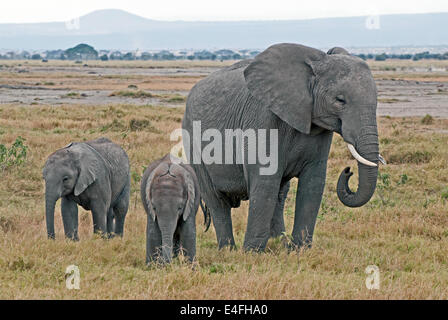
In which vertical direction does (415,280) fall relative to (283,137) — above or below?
below

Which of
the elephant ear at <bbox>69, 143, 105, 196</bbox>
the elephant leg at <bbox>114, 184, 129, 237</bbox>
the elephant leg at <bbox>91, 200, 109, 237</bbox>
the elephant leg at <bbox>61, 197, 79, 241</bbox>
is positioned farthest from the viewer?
the elephant leg at <bbox>114, 184, 129, 237</bbox>

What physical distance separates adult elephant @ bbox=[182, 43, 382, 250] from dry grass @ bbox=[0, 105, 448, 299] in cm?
67

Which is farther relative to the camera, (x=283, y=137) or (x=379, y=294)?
(x=283, y=137)

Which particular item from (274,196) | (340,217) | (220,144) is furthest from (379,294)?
(340,217)

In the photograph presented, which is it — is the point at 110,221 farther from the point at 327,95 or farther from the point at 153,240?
the point at 327,95

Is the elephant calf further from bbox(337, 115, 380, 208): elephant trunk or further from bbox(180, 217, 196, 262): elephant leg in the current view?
bbox(337, 115, 380, 208): elephant trunk

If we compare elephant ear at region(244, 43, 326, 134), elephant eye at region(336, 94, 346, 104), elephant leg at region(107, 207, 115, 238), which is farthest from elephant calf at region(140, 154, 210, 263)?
elephant leg at region(107, 207, 115, 238)

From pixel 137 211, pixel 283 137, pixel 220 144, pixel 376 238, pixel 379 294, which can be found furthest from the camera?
pixel 137 211

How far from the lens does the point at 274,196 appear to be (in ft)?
22.8

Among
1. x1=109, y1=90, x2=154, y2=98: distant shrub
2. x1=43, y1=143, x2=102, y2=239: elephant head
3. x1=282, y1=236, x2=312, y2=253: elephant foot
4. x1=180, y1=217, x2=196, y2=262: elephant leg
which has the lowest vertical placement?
x1=109, y1=90, x2=154, y2=98: distant shrub

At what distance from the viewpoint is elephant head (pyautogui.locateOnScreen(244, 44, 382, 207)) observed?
20.2 feet

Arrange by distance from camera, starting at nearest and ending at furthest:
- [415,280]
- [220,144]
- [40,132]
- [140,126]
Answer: [415,280] → [220,144] → [40,132] → [140,126]

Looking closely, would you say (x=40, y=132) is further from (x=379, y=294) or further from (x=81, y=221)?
(x=379, y=294)
